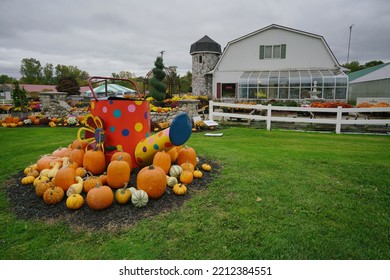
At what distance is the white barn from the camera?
18.6 m

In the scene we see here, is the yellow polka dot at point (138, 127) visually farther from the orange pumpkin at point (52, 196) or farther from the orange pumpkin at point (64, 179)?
the orange pumpkin at point (52, 196)

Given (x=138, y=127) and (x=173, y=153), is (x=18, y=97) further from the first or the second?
(x=173, y=153)

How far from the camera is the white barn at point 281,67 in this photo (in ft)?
61.1

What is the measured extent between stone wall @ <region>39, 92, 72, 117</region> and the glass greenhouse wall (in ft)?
44.9

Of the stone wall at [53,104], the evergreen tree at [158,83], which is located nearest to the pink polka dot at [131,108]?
the stone wall at [53,104]

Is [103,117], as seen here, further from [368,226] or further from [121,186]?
[368,226]

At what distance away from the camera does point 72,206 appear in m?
2.95

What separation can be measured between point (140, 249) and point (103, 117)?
2.30 meters

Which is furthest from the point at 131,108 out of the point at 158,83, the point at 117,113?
the point at 158,83

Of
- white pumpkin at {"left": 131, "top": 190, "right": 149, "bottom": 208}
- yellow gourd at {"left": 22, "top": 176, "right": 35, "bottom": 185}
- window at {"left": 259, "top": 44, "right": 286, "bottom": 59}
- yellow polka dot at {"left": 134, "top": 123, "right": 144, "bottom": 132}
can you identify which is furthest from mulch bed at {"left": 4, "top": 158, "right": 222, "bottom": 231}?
window at {"left": 259, "top": 44, "right": 286, "bottom": 59}

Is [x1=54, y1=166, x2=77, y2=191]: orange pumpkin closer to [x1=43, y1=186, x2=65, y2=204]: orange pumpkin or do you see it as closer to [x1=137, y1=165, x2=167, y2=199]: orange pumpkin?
[x1=43, y1=186, x2=65, y2=204]: orange pumpkin

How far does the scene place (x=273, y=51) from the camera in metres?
22.0

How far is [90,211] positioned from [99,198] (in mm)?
224
